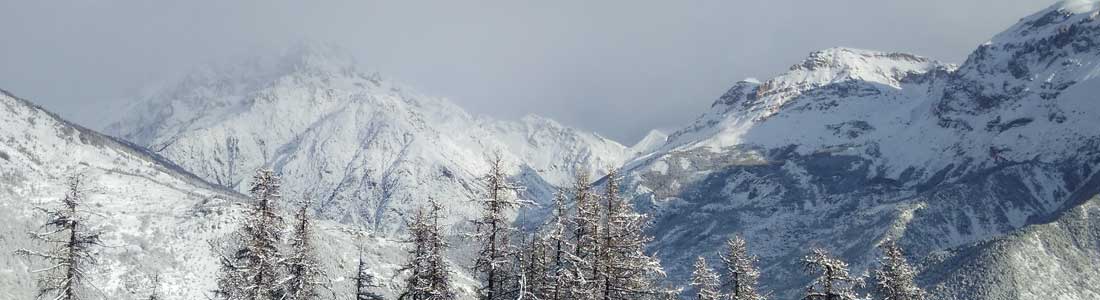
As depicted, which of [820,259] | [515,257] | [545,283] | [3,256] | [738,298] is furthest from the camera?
[3,256]

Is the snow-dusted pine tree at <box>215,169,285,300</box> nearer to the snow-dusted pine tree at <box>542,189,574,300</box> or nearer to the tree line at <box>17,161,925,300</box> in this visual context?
the tree line at <box>17,161,925,300</box>

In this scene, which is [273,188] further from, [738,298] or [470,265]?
[738,298]

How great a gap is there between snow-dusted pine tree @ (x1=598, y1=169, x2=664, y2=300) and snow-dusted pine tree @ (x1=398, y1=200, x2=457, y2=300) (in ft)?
23.5

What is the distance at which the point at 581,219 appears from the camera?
1505 inches

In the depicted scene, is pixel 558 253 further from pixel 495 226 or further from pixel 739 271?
pixel 739 271

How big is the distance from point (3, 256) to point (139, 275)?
955 inches

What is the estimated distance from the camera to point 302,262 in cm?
4547

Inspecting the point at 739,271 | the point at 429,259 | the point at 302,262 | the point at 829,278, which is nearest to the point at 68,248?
the point at 302,262

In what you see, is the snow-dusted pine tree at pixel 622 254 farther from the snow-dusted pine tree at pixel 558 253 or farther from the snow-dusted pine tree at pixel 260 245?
the snow-dusted pine tree at pixel 260 245

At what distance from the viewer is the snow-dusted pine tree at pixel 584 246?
36375 millimetres

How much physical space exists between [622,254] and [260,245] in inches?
684

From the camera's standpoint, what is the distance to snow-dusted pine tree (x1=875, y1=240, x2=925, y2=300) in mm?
55812

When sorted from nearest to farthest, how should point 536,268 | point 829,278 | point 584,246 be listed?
point 584,246
point 536,268
point 829,278

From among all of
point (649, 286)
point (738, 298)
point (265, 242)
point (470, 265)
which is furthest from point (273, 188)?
point (738, 298)
